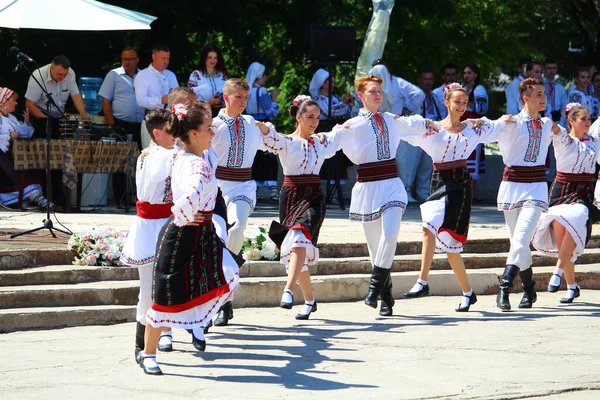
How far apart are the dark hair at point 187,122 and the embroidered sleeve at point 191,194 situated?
0.28 meters

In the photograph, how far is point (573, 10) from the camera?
806 inches

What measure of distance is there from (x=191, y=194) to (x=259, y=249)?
355 cm

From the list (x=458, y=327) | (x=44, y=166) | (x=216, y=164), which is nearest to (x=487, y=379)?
(x=458, y=327)

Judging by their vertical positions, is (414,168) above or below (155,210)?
below

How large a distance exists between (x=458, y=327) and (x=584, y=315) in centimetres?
126

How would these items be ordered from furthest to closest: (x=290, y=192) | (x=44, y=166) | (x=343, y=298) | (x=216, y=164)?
(x=44, y=166) < (x=343, y=298) < (x=290, y=192) < (x=216, y=164)

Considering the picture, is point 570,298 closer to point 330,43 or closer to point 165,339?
point 165,339

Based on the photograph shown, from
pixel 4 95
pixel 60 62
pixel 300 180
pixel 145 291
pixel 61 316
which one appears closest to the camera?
pixel 145 291

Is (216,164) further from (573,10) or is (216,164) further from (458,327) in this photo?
(573,10)

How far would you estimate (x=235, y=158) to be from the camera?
8617 millimetres

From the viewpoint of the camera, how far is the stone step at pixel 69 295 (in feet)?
27.8

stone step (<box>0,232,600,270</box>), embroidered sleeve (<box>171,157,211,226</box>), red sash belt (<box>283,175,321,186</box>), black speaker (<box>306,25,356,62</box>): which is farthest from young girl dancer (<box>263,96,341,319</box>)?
black speaker (<box>306,25,356,62</box>)

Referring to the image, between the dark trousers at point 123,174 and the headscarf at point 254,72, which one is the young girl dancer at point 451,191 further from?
the headscarf at point 254,72

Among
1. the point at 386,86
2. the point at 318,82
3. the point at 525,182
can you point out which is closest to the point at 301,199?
the point at 525,182
